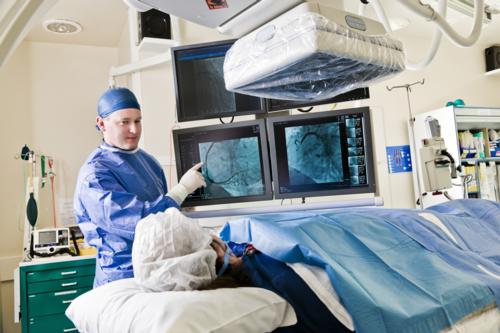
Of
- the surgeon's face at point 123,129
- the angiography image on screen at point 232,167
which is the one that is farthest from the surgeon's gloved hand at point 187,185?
the surgeon's face at point 123,129

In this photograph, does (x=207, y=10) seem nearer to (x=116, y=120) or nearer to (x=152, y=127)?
(x=116, y=120)

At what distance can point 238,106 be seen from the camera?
8.02ft

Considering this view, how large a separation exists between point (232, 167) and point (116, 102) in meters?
0.71

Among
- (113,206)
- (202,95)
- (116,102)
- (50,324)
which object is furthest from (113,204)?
(50,324)

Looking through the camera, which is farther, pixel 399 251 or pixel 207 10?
pixel 399 251

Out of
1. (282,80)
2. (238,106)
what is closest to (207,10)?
(282,80)

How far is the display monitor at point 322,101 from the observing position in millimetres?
2332

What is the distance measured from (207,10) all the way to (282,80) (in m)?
0.40

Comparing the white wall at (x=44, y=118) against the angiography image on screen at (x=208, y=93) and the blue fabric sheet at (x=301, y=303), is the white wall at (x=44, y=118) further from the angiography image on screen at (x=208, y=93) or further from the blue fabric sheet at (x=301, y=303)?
the blue fabric sheet at (x=301, y=303)

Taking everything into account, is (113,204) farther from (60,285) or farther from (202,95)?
(60,285)

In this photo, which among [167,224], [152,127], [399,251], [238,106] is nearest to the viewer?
[167,224]

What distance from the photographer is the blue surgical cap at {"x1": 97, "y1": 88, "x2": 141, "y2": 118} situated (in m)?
2.13

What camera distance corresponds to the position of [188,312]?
900mm

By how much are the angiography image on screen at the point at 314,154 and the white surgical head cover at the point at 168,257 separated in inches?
50.4
